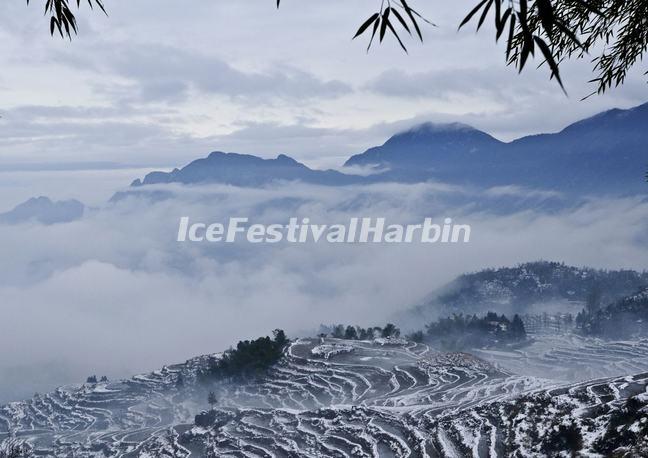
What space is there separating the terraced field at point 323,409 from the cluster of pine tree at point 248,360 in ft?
5.05

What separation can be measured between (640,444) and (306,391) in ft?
186

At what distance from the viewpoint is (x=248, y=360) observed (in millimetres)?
100188

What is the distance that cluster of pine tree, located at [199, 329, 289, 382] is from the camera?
98.7 m

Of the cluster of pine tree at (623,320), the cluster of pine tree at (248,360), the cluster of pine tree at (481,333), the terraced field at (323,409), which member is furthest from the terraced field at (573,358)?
the cluster of pine tree at (248,360)

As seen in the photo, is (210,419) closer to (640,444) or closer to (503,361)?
(640,444)

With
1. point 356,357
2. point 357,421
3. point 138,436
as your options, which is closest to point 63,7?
point 357,421

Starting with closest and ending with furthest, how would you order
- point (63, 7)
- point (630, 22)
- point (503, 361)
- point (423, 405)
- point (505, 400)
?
point (63, 7), point (630, 22), point (505, 400), point (423, 405), point (503, 361)

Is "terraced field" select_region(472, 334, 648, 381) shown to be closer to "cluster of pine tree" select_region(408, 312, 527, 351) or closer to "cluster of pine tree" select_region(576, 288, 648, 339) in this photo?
"cluster of pine tree" select_region(408, 312, 527, 351)

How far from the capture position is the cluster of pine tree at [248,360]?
9869cm

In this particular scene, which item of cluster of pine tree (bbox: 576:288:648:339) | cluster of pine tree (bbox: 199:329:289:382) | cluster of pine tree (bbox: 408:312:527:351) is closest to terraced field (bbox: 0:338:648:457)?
cluster of pine tree (bbox: 199:329:289:382)

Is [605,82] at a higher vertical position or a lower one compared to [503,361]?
higher

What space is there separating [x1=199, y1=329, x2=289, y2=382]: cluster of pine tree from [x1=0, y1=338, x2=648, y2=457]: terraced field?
154cm

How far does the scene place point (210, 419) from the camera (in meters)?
73.5

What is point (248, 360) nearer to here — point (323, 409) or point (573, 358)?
point (323, 409)
